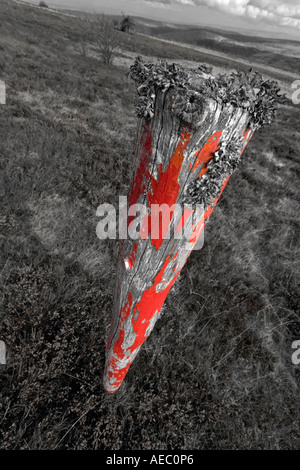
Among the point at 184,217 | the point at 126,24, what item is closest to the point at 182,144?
the point at 184,217

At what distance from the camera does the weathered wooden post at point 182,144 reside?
0.66m

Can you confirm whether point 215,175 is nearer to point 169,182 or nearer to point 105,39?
point 169,182

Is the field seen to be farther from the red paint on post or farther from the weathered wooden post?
the red paint on post

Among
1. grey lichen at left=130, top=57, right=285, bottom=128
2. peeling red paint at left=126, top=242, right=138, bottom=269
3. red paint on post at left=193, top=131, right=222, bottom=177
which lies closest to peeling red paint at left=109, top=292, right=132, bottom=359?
peeling red paint at left=126, top=242, right=138, bottom=269

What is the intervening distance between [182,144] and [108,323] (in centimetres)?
260

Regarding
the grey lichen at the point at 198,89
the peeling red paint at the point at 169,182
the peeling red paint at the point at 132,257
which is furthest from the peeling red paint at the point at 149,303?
the grey lichen at the point at 198,89

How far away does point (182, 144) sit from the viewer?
0.75 meters

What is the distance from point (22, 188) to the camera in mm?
4414

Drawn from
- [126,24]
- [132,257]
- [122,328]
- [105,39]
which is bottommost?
[122,328]

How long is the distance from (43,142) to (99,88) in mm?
7147

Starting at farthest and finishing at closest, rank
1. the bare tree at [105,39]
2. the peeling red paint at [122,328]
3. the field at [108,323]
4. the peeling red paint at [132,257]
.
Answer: the bare tree at [105,39] < the field at [108,323] < the peeling red paint at [122,328] < the peeling red paint at [132,257]

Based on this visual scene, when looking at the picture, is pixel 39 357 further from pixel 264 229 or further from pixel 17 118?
pixel 17 118

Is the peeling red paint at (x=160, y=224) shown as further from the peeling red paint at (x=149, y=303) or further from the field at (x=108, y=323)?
the field at (x=108, y=323)

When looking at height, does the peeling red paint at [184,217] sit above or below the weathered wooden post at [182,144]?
below
